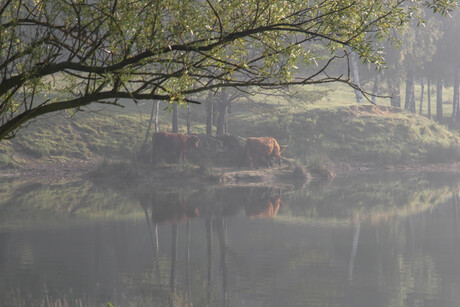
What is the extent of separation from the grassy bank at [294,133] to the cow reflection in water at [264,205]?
989 centimetres

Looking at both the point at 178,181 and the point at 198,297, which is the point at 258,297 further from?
the point at 178,181

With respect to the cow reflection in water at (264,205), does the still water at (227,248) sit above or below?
Answer: below

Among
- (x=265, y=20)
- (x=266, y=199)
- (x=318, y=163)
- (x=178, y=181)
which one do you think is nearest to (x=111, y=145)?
(x=178, y=181)

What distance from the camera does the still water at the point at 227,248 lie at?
10.5 m

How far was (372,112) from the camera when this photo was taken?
46.1m

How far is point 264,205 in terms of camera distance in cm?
2212

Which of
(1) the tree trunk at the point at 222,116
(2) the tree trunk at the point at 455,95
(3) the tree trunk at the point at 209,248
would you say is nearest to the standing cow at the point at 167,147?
(1) the tree trunk at the point at 222,116

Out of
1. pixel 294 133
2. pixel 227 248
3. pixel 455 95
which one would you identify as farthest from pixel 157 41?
pixel 455 95

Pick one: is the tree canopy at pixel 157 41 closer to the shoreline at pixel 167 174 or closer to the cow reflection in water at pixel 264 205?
the cow reflection in water at pixel 264 205

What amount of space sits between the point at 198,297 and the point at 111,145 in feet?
90.9

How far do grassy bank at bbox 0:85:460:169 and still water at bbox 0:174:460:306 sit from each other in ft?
32.3

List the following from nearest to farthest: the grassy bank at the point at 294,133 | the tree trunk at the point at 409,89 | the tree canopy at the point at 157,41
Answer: the tree canopy at the point at 157,41
the grassy bank at the point at 294,133
the tree trunk at the point at 409,89

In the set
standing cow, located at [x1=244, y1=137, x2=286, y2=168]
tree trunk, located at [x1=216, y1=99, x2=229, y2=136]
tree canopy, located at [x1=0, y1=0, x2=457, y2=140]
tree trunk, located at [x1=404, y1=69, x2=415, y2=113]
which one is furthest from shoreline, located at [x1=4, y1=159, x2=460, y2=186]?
tree canopy, located at [x1=0, y1=0, x2=457, y2=140]

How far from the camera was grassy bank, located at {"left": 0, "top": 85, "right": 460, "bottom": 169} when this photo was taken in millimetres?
35438
